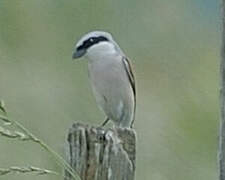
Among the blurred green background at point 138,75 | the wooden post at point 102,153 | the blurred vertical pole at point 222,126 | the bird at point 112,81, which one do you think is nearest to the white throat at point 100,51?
the bird at point 112,81

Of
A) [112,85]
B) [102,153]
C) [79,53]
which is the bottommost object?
[102,153]

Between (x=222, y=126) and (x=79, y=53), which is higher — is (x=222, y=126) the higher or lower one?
the lower one

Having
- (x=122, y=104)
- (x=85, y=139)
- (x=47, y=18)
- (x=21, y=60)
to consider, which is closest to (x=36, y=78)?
(x=21, y=60)

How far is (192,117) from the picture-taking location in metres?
5.72

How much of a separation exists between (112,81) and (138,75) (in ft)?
5.28

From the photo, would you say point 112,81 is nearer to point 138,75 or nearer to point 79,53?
point 79,53

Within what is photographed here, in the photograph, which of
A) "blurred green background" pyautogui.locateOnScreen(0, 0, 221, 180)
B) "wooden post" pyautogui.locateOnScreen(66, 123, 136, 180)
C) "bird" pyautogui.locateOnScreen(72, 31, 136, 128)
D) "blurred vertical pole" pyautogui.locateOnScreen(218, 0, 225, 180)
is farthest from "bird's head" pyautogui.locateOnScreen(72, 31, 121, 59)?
"blurred vertical pole" pyautogui.locateOnScreen(218, 0, 225, 180)

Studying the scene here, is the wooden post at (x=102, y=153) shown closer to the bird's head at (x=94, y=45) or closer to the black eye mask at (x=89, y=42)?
the bird's head at (x=94, y=45)

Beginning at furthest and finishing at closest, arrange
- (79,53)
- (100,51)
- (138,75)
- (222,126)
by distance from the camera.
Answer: (138,75), (100,51), (79,53), (222,126)

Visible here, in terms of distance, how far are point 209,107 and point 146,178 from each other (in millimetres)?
798

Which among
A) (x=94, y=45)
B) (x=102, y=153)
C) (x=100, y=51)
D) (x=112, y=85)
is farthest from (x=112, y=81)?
(x=102, y=153)

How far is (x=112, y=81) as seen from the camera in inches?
174

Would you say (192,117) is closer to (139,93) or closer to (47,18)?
(139,93)

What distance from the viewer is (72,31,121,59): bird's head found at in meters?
4.13
